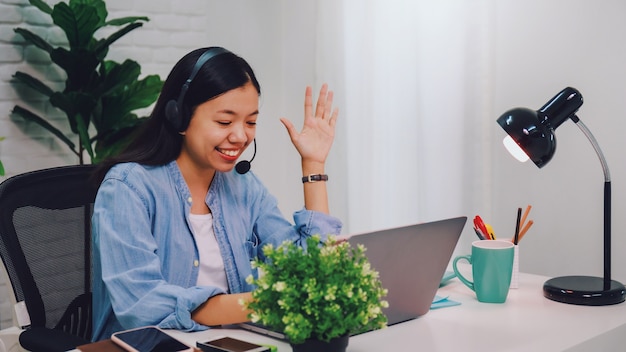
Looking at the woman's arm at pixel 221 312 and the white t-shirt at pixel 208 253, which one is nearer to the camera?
the woman's arm at pixel 221 312

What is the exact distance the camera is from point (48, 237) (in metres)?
1.53

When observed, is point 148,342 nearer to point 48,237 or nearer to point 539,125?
point 48,237

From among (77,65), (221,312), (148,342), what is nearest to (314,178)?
(221,312)

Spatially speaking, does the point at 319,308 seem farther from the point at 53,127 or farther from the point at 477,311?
the point at 53,127

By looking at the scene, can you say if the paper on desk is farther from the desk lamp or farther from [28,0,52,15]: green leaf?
[28,0,52,15]: green leaf

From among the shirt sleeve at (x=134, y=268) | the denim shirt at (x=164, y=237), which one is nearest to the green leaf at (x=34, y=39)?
the denim shirt at (x=164, y=237)

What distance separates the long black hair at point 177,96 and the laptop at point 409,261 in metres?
0.46

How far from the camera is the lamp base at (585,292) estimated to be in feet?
4.65

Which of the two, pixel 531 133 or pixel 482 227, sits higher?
pixel 531 133

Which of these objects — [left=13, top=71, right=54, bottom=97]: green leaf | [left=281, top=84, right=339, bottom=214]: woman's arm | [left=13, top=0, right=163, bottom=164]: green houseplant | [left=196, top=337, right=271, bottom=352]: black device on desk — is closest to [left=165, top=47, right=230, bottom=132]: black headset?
[left=281, top=84, right=339, bottom=214]: woman's arm

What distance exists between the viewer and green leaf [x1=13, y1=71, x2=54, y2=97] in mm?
2695

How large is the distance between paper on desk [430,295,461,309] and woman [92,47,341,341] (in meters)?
0.28

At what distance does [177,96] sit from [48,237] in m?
0.40

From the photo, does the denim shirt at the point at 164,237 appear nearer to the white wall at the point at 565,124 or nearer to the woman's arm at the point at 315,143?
the woman's arm at the point at 315,143
